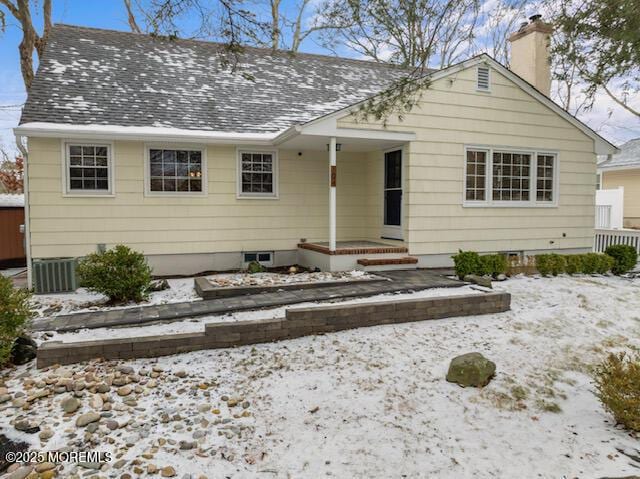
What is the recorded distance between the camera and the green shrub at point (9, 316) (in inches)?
158

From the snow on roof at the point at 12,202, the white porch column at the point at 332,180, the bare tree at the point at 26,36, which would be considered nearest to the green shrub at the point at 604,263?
the white porch column at the point at 332,180

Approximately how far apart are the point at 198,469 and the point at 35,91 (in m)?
8.45

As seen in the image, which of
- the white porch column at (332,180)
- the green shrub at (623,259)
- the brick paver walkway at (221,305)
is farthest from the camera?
the green shrub at (623,259)

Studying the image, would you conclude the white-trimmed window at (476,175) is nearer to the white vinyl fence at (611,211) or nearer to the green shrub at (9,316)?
the white vinyl fence at (611,211)

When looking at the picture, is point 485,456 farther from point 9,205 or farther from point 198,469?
point 9,205

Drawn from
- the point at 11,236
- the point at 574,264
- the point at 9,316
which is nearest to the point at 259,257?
the point at 9,316

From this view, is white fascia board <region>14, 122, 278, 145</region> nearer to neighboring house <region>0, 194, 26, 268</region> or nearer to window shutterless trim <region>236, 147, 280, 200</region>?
window shutterless trim <region>236, 147, 280, 200</region>

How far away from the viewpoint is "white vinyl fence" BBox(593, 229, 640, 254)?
472 inches

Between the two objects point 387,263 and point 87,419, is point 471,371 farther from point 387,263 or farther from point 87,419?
point 387,263

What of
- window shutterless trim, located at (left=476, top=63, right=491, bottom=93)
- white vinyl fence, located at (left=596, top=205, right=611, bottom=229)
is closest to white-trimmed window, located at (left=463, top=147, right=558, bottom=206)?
window shutterless trim, located at (left=476, top=63, right=491, bottom=93)

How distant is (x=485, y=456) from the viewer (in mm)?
3088

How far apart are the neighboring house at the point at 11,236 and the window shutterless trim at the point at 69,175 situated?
6058 mm

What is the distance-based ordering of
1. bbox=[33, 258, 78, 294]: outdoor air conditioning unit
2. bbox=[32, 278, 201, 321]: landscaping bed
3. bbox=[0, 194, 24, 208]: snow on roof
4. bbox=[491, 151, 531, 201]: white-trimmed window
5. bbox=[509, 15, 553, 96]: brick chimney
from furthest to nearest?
bbox=[0, 194, 24, 208]: snow on roof, bbox=[509, 15, 553, 96]: brick chimney, bbox=[491, 151, 531, 201]: white-trimmed window, bbox=[33, 258, 78, 294]: outdoor air conditioning unit, bbox=[32, 278, 201, 321]: landscaping bed

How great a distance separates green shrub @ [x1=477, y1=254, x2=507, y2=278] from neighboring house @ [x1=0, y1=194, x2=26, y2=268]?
12506 millimetres
